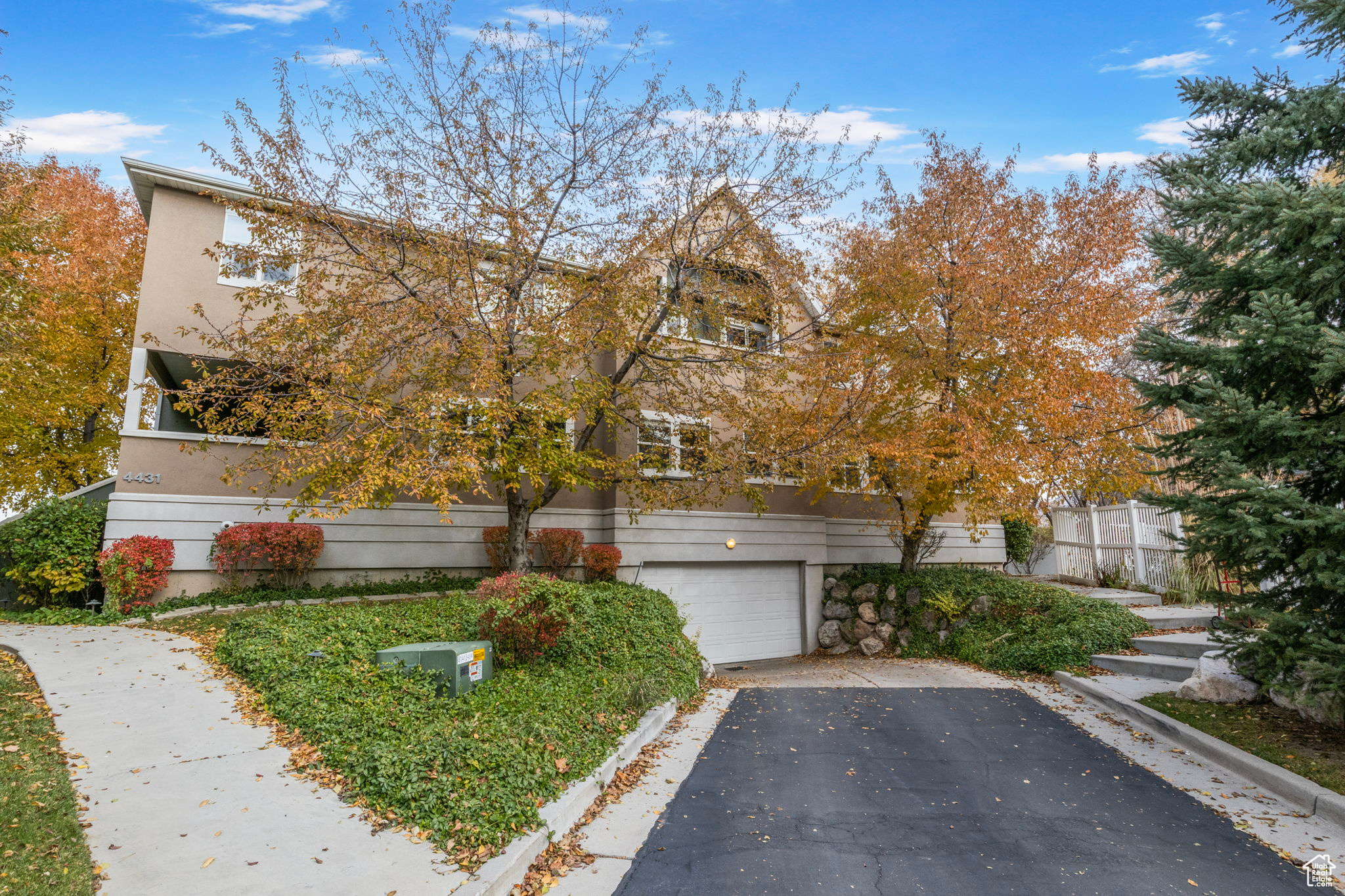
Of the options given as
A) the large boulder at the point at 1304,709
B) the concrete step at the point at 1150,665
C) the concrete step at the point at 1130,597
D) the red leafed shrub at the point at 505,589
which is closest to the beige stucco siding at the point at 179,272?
the red leafed shrub at the point at 505,589

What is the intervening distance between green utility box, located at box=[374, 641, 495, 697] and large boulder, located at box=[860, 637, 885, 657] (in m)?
9.53

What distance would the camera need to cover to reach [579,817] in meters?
5.09

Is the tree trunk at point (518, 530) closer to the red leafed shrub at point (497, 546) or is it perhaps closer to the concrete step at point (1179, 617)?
the red leafed shrub at point (497, 546)

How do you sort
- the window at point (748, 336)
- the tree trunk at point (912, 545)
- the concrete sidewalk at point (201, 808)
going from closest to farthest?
the concrete sidewalk at point (201, 808) < the window at point (748, 336) < the tree trunk at point (912, 545)

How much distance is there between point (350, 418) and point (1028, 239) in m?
11.2

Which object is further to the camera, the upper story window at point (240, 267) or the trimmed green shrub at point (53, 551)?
the upper story window at point (240, 267)

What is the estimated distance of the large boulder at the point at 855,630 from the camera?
49.2ft

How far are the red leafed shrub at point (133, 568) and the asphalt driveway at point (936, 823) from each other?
904cm

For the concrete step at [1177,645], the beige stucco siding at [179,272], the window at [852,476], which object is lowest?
the concrete step at [1177,645]

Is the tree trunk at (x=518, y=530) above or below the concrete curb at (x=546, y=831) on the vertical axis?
→ above

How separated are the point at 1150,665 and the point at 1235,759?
370cm

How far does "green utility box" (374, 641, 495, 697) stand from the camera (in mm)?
6824

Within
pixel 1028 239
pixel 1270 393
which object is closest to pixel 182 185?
pixel 1028 239

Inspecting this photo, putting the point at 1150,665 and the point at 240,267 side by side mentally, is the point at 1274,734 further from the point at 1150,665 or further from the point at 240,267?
the point at 240,267
